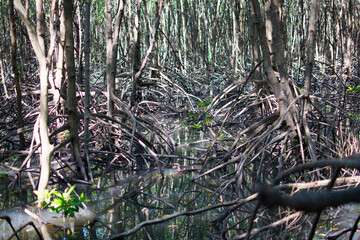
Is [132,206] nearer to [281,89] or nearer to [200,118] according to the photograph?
[281,89]

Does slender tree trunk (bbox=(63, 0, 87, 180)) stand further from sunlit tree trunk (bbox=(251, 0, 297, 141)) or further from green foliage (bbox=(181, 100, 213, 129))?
green foliage (bbox=(181, 100, 213, 129))

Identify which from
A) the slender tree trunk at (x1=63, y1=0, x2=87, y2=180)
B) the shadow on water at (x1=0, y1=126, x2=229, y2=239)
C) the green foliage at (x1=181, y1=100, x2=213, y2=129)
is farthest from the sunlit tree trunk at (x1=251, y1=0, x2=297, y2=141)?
the green foliage at (x1=181, y1=100, x2=213, y2=129)

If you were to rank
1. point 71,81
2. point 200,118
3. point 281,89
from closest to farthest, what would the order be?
point 281,89, point 71,81, point 200,118

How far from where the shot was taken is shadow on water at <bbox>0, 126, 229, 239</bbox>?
111 inches

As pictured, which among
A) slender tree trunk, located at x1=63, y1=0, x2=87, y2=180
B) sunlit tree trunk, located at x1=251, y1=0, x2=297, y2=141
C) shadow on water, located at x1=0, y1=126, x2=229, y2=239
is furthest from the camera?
slender tree trunk, located at x1=63, y1=0, x2=87, y2=180

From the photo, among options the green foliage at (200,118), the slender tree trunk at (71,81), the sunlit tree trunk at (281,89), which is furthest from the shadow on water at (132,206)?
the green foliage at (200,118)

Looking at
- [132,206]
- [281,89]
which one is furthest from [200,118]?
[132,206]

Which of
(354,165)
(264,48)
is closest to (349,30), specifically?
(264,48)

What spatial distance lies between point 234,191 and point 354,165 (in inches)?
119

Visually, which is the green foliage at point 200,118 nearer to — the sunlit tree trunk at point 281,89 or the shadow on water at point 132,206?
the shadow on water at point 132,206

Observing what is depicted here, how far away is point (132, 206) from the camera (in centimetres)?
346

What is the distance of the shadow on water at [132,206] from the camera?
9.26ft

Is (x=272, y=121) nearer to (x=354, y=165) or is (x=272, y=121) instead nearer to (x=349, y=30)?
(x=354, y=165)

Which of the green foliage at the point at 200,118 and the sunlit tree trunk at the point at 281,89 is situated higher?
the sunlit tree trunk at the point at 281,89
